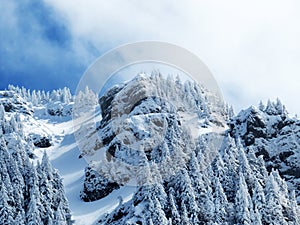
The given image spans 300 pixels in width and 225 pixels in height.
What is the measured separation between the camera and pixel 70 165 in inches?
5591

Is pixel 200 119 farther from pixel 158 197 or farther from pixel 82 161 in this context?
pixel 158 197

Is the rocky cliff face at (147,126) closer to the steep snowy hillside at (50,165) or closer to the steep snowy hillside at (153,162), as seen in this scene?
the steep snowy hillside at (153,162)

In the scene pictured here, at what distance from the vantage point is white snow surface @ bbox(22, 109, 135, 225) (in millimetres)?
105500

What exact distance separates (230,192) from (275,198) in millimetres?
9481

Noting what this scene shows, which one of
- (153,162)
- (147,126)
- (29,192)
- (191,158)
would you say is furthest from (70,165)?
(191,158)

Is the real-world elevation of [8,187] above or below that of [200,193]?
above

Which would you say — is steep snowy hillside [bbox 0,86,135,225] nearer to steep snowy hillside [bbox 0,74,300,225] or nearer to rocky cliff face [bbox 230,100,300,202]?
steep snowy hillside [bbox 0,74,300,225]

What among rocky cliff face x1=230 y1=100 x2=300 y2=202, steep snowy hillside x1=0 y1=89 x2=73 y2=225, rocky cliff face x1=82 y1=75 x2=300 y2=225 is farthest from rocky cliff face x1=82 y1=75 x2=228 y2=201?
steep snowy hillside x1=0 y1=89 x2=73 y2=225

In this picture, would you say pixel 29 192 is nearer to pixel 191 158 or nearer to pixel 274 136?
pixel 191 158

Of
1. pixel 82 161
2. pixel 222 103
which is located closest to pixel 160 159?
pixel 82 161

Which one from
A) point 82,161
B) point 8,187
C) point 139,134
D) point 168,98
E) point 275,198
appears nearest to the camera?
point 275,198

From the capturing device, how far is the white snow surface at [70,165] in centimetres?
10550

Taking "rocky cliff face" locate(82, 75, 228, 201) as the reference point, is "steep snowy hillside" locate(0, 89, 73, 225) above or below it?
below

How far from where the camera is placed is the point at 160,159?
91.1 m
